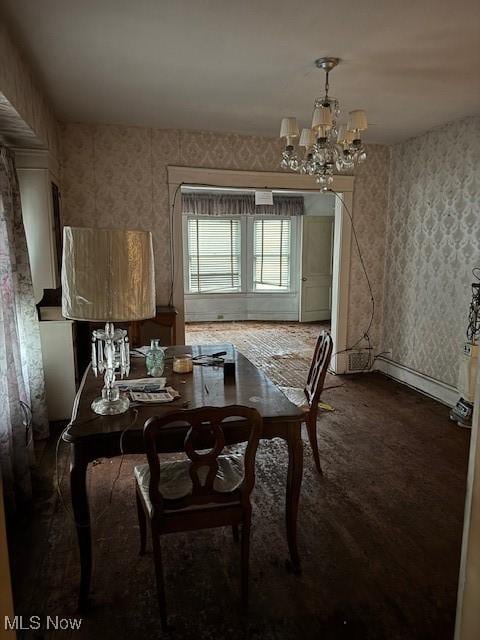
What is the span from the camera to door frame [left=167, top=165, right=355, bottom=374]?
4.30 m

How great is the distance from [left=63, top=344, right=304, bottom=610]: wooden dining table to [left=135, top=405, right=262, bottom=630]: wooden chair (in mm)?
110

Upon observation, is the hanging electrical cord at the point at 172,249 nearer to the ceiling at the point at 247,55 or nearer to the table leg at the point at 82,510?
the ceiling at the point at 247,55

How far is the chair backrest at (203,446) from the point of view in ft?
4.93

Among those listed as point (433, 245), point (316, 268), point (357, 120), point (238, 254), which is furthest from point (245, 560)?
point (238, 254)

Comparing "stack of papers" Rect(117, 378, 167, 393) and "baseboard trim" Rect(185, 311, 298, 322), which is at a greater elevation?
"stack of papers" Rect(117, 378, 167, 393)

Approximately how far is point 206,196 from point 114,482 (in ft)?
20.6

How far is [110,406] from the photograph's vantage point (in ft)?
6.11

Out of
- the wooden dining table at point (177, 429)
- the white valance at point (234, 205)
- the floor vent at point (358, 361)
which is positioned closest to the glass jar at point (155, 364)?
the wooden dining table at point (177, 429)

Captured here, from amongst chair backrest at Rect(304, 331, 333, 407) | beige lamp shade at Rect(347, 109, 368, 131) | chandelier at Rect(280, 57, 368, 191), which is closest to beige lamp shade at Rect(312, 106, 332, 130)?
chandelier at Rect(280, 57, 368, 191)

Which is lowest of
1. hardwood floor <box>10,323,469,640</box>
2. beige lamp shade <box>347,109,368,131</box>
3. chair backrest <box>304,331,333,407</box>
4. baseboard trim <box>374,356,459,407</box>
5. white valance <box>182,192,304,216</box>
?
hardwood floor <box>10,323,469,640</box>

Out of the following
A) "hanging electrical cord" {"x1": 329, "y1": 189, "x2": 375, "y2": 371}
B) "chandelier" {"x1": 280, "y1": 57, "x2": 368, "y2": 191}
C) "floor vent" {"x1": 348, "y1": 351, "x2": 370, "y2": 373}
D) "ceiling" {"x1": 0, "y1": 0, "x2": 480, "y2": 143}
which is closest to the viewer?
"ceiling" {"x1": 0, "y1": 0, "x2": 480, "y2": 143}

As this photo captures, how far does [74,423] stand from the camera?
1749 millimetres

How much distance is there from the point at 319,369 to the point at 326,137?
1.45 metres

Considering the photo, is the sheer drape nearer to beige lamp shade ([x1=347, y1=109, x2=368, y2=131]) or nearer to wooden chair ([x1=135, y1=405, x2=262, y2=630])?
wooden chair ([x1=135, y1=405, x2=262, y2=630])
